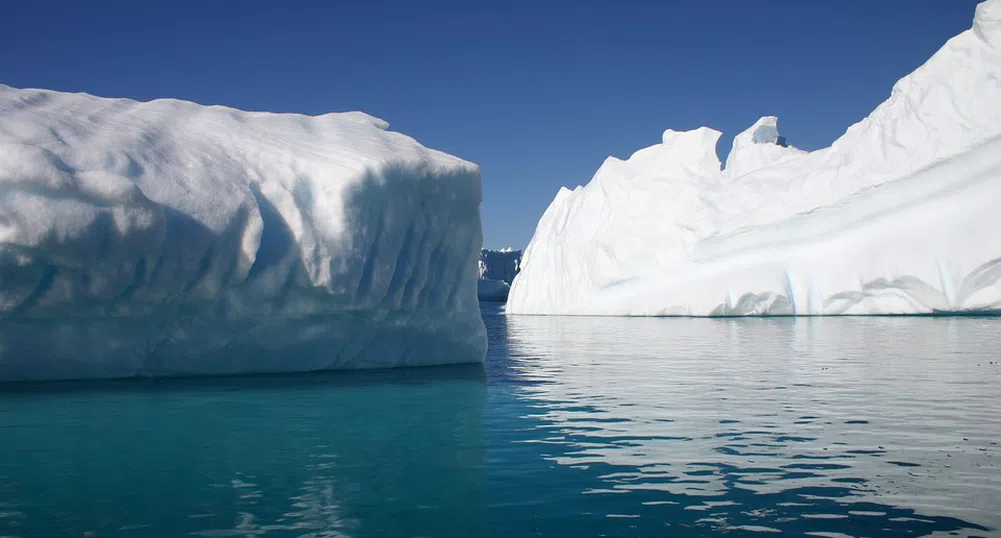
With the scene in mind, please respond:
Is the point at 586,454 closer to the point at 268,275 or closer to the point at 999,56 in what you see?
the point at 268,275

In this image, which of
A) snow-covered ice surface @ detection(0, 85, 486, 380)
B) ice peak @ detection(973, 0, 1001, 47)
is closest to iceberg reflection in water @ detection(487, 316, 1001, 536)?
snow-covered ice surface @ detection(0, 85, 486, 380)

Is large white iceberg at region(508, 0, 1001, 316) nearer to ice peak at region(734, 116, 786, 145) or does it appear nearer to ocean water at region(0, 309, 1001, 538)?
ice peak at region(734, 116, 786, 145)

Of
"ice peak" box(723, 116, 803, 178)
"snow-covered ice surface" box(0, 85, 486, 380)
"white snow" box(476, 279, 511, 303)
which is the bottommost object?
"snow-covered ice surface" box(0, 85, 486, 380)

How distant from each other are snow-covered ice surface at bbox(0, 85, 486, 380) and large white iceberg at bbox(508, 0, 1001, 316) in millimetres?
18293

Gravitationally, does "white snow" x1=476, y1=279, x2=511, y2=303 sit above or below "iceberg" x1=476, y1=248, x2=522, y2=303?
below

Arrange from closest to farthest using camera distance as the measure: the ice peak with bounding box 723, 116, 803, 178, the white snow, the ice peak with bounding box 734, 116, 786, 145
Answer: the ice peak with bounding box 723, 116, 803, 178 < the ice peak with bounding box 734, 116, 786, 145 < the white snow

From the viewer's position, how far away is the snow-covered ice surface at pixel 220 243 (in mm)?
7766

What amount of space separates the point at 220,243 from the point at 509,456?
4909mm

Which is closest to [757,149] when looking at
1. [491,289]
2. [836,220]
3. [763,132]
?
[763,132]

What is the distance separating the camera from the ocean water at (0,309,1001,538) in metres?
3.79

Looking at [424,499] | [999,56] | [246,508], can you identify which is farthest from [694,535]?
[999,56]

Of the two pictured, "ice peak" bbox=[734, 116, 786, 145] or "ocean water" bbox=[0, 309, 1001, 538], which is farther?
"ice peak" bbox=[734, 116, 786, 145]

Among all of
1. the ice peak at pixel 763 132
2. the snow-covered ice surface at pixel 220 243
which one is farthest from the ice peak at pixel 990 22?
the snow-covered ice surface at pixel 220 243

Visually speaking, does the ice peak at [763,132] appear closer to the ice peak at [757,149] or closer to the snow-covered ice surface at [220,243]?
the ice peak at [757,149]
